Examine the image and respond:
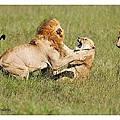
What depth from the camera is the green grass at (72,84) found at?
764cm

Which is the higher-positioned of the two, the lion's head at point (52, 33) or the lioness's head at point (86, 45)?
the lion's head at point (52, 33)

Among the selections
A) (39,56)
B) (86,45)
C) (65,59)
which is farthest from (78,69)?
(39,56)

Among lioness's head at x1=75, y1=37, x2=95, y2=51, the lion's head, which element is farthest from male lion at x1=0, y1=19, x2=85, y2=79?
lioness's head at x1=75, y1=37, x2=95, y2=51

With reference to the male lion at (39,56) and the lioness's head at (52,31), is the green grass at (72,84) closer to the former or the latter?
the male lion at (39,56)

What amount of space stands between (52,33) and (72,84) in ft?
2.74

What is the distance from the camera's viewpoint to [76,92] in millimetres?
8180

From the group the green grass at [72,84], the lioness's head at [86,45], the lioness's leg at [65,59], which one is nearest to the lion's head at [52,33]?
the lioness's leg at [65,59]

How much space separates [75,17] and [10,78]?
458cm

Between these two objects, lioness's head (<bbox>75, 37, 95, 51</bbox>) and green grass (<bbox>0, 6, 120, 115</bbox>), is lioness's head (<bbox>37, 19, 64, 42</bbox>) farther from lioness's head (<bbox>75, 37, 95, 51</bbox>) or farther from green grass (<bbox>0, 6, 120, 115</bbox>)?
green grass (<bbox>0, 6, 120, 115</bbox>)

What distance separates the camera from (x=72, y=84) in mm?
8430

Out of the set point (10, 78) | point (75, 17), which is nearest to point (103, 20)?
point (75, 17)

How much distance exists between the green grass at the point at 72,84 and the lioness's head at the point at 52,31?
657 millimetres

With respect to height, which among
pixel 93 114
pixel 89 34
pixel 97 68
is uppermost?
pixel 89 34
